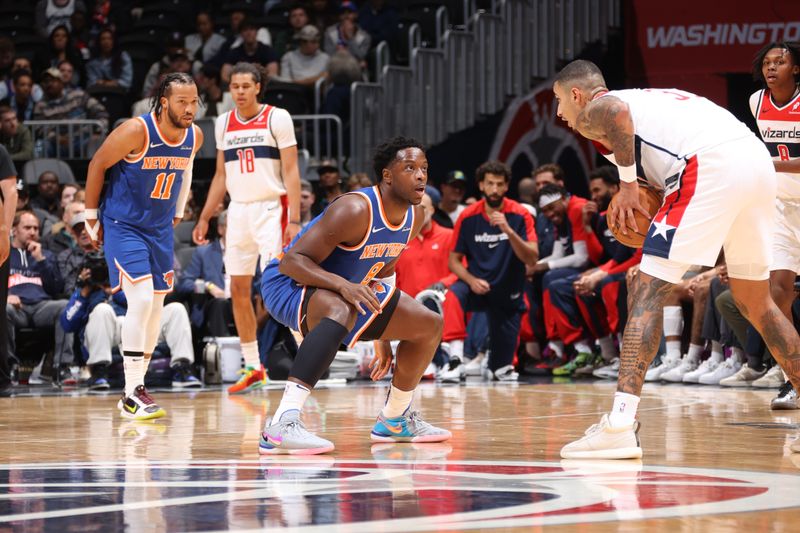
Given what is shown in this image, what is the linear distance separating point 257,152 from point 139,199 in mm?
1773

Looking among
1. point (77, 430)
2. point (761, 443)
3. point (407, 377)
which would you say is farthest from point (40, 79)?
point (761, 443)

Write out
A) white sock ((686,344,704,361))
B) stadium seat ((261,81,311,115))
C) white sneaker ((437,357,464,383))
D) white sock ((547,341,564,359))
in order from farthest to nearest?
stadium seat ((261,81,311,115)), white sock ((547,341,564,359)), white sneaker ((437,357,464,383)), white sock ((686,344,704,361))

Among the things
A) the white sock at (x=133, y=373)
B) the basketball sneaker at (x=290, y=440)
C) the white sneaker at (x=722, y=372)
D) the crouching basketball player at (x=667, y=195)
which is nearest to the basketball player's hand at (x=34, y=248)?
the white sock at (x=133, y=373)

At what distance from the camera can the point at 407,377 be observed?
17.7ft

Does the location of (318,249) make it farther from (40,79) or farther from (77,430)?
(40,79)

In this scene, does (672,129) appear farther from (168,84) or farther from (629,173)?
(168,84)

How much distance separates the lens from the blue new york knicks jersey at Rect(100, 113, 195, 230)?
6871mm

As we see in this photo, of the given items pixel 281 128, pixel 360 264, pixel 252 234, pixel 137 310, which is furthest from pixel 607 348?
pixel 360 264

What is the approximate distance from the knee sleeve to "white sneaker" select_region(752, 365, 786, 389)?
13.6ft

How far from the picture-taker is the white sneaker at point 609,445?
4.50 m

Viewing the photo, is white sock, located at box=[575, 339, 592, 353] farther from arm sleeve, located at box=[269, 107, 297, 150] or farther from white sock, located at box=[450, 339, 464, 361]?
arm sleeve, located at box=[269, 107, 297, 150]

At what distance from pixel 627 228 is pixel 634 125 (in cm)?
40

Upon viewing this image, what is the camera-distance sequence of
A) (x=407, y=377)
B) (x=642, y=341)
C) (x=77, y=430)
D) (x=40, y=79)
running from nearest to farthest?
1. (x=642, y=341)
2. (x=407, y=377)
3. (x=77, y=430)
4. (x=40, y=79)

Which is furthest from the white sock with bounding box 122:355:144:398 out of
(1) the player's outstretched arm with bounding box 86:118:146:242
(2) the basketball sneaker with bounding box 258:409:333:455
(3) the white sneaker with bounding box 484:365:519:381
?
(3) the white sneaker with bounding box 484:365:519:381
